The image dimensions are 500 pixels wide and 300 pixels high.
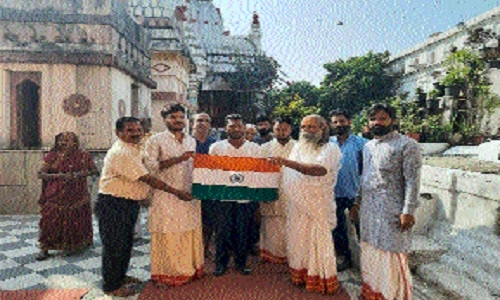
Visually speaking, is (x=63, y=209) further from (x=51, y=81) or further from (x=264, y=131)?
(x=51, y=81)

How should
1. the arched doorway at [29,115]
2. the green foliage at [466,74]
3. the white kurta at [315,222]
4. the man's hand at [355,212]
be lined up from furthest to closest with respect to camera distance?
the green foliage at [466,74]
the arched doorway at [29,115]
the man's hand at [355,212]
the white kurta at [315,222]

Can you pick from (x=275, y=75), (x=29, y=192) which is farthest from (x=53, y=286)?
(x=275, y=75)

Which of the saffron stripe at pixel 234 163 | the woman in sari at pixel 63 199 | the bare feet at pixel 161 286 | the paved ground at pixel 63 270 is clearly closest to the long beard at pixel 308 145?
the saffron stripe at pixel 234 163

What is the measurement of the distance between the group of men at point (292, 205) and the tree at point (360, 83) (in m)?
32.2

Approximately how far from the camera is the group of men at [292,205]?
3.27 meters

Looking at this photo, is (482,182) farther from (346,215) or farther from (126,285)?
(126,285)

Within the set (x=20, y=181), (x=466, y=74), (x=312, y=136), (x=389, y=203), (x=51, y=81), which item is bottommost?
(x=20, y=181)

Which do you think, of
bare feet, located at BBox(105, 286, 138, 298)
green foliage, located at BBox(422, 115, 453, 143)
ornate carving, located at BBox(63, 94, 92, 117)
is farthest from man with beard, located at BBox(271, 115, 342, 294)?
green foliage, located at BBox(422, 115, 453, 143)

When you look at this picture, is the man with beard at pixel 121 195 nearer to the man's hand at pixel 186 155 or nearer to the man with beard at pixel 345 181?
the man's hand at pixel 186 155

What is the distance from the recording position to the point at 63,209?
507 centimetres

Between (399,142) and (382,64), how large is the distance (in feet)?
114

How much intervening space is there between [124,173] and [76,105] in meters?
4.63

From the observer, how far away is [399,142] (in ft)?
10.7

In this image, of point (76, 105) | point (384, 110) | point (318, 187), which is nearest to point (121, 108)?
point (76, 105)
